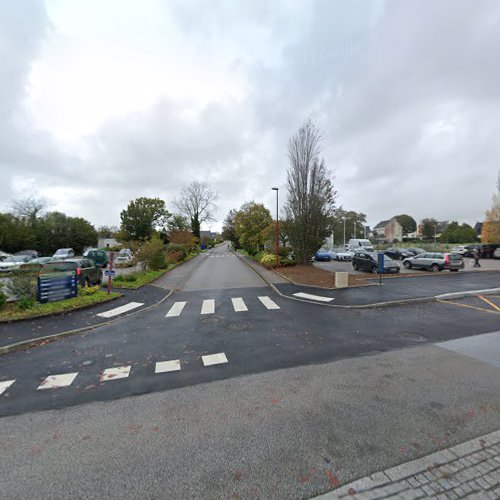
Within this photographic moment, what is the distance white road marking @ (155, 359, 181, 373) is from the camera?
4.55 metres

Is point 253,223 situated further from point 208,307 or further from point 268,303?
point 208,307

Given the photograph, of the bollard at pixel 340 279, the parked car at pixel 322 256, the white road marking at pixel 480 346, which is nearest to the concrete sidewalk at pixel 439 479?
the white road marking at pixel 480 346

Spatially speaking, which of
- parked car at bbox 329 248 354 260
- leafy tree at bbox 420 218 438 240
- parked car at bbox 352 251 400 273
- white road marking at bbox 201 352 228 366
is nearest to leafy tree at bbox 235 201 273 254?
parked car at bbox 329 248 354 260

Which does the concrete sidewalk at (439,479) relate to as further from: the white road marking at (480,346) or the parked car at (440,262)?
the parked car at (440,262)

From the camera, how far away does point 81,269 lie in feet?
37.4

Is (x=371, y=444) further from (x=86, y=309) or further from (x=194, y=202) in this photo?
(x=194, y=202)

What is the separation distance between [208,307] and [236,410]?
595 centimetres

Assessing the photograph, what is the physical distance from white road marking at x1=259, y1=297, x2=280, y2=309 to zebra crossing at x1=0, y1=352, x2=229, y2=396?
426 cm

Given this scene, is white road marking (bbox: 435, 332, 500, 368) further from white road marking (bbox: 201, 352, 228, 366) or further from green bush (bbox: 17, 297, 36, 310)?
green bush (bbox: 17, 297, 36, 310)

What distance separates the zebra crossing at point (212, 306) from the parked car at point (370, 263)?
10975mm

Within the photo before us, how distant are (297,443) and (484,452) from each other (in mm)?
1994

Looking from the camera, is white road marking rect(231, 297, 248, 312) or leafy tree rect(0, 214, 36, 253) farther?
leafy tree rect(0, 214, 36, 253)

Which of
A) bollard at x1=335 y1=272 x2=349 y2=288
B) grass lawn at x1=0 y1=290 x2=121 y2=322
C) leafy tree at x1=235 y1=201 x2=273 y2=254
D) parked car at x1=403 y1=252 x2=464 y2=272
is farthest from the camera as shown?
leafy tree at x1=235 y1=201 x2=273 y2=254

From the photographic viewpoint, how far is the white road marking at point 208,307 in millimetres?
8611
